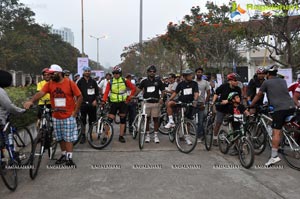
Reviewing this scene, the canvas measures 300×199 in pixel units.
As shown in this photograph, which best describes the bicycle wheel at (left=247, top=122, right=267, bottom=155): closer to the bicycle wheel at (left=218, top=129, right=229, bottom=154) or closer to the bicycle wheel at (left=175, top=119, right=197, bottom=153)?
the bicycle wheel at (left=218, top=129, right=229, bottom=154)

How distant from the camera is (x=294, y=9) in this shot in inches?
414

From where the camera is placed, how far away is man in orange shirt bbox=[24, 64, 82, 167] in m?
5.70

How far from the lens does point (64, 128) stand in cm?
578

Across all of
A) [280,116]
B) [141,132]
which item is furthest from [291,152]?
[141,132]

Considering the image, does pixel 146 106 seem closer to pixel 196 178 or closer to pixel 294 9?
pixel 196 178

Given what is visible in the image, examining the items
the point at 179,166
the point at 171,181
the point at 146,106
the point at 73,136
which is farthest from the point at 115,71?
the point at 171,181

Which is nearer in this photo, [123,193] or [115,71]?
[123,193]

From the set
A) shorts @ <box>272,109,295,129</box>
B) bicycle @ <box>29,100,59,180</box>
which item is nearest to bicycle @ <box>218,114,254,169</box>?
shorts @ <box>272,109,295,129</box>

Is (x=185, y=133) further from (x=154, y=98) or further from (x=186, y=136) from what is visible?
(x=154, y=98)

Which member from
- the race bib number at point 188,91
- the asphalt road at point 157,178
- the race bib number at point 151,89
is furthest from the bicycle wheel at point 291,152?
the race bib number at point 151,89

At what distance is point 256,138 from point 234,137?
75cm

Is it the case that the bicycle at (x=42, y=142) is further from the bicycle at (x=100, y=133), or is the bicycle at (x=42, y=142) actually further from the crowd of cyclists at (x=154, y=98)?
the bicycle at (x=100, y=133)

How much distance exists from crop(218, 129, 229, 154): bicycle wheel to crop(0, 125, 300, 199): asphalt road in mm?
125

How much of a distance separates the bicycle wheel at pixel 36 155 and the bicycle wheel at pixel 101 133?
1952 millimetres
